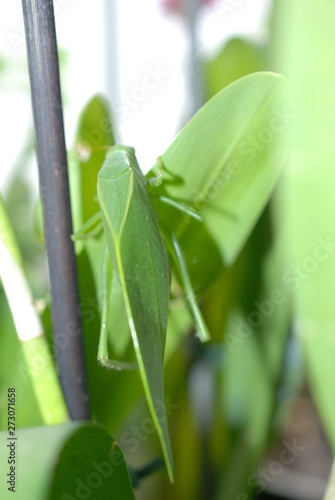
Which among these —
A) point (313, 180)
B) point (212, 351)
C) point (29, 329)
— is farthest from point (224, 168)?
point (212, 351)

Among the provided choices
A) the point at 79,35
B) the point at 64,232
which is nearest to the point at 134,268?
the point at 64,232

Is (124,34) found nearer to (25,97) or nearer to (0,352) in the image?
(25,97)

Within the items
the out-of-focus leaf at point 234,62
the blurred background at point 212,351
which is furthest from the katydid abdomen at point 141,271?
the out-of-focus leaf at point 234,62

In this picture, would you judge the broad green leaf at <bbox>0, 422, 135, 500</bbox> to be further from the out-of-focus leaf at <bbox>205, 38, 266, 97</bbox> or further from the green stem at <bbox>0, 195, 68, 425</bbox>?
the out-of-focus leaf at <bbox>205, 38, 266, 97</bbox>

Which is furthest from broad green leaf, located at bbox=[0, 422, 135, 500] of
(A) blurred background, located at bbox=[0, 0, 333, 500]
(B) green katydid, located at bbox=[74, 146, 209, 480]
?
(A) blurred background, located at bbox=[0, 0, 333, 500]

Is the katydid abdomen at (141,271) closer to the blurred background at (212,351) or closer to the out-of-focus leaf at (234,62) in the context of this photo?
the blurred background at (212,351)

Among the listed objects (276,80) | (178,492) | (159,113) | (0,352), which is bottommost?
(178,492)
